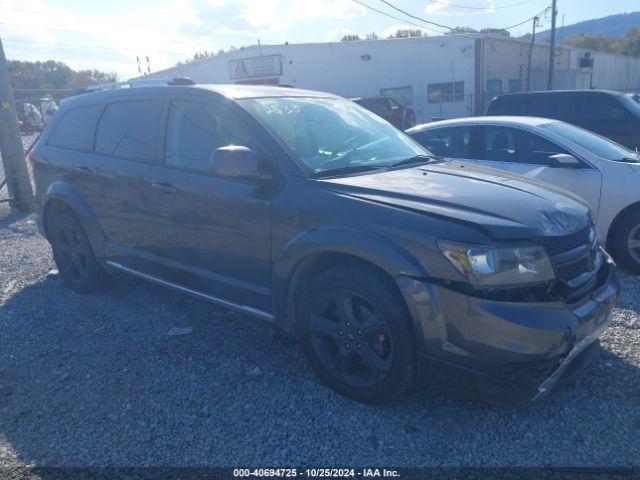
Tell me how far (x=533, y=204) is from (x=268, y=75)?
27930 millimetres

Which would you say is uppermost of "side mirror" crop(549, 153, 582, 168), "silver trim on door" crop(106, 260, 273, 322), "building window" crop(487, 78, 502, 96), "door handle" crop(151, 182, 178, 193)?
"building window" crop(487, 78, 502, 96)

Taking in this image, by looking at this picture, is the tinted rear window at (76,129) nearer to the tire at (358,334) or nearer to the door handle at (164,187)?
the door handle at (164,187)

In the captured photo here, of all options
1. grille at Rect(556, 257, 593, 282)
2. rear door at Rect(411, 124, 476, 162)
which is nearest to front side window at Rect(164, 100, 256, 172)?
grille at Rect(556, 257, 593, 282)

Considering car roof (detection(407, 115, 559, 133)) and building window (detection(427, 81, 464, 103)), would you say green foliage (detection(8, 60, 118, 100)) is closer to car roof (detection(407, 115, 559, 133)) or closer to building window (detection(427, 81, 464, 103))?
building window (detection(427, 81, 464, 103))

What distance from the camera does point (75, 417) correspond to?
337 cm

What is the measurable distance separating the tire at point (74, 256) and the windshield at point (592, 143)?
489 centimetres

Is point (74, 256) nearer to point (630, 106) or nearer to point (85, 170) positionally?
point (85, 170)

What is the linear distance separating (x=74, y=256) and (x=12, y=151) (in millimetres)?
5464

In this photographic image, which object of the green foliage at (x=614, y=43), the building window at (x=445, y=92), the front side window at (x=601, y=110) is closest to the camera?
the front side window at (x=601, y=110)

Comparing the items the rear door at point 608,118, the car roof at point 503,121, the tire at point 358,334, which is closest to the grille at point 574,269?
the tire at point 358,334

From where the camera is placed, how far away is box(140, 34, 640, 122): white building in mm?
27469

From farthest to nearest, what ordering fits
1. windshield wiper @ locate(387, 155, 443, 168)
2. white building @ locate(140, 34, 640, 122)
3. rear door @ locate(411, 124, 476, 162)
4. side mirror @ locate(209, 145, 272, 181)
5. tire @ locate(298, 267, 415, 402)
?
white building @ locate(140, 34, 640, 122), rear door @ locate(411, 124, 476, 162), windshield wiper @ locate(387, 155, 443, 168), side mirror @ locate(209, 145, 272, 181), tire @ locate(298, 267, 415, 402)

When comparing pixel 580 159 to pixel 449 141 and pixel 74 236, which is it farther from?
pixel 74 236

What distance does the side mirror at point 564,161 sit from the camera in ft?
18.4
